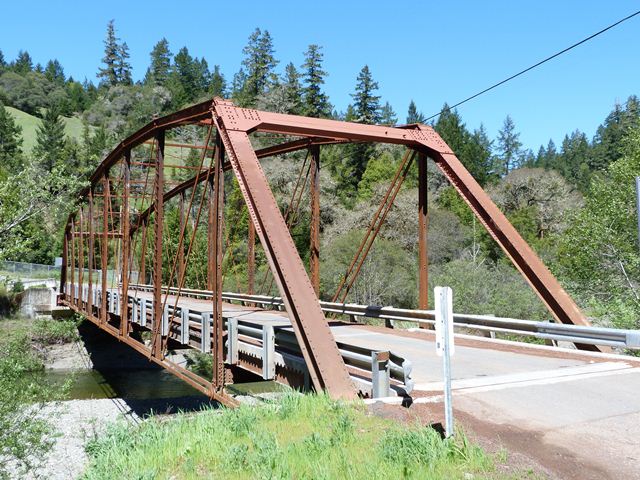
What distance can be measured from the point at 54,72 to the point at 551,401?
174 meters

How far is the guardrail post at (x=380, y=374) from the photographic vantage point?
609cm

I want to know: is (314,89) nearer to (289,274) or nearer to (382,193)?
(382,193)

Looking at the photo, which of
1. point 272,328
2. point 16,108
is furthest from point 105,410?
point 16,108

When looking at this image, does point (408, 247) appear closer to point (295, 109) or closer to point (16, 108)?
point (295, 109)

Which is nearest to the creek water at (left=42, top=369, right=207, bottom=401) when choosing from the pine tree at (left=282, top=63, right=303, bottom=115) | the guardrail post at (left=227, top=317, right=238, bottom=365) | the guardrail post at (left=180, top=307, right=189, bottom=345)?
the guardrail post at (left=180, top=307, right=189, bottom=345)

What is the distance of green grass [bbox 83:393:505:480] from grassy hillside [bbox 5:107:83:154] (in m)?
107

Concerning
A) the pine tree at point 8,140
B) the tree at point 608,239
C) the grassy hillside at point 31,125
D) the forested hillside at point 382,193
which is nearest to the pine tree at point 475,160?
the forested hillside at point 382,193

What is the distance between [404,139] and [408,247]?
100ft

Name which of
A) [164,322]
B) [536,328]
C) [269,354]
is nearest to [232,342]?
[269,354]

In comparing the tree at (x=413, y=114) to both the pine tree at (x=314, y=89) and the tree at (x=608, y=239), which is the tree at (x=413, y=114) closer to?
the pine tree at (x=314, y=89)

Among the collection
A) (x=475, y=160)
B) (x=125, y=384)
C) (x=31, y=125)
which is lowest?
(x=125, y=384)

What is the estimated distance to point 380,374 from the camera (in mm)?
6117

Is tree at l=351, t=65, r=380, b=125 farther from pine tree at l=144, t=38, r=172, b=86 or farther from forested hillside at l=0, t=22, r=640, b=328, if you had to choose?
pine tree at l=144, t=38, r=172, b=86

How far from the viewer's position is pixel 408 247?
1646 inches
